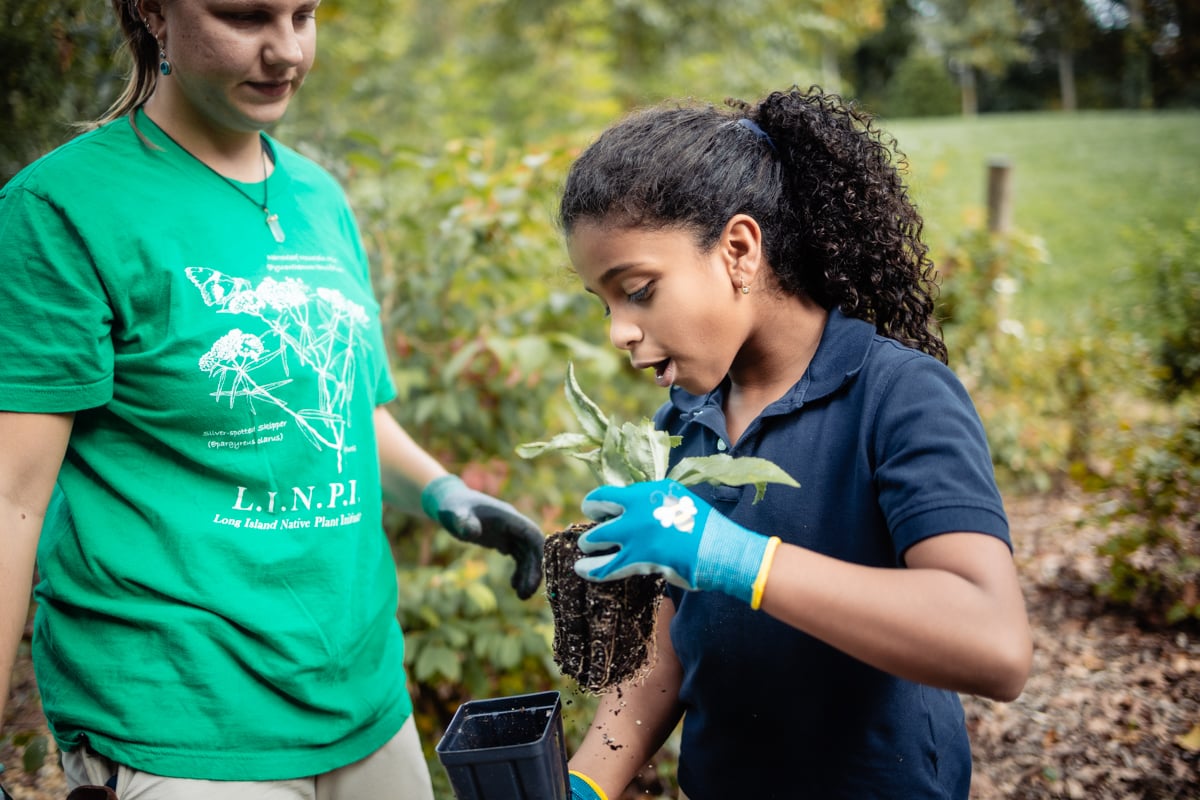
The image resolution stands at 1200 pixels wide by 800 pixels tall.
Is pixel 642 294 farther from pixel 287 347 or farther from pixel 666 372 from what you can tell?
pixel 287 347

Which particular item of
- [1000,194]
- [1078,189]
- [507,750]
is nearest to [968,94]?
[1078,189]

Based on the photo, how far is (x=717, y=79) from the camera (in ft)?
25.4

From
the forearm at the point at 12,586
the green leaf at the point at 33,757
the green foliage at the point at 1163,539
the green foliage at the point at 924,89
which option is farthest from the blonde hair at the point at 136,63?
the green foliage at the point at 924,89

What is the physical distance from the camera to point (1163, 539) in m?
3.07

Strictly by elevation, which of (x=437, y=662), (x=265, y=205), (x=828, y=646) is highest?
(x=265, y=205)

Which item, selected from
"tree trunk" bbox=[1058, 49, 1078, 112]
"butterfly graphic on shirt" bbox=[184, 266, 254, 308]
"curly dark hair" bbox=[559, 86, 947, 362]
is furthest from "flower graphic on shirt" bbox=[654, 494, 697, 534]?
"tree trunk" bbox=[1058, 49, 1078, 112]

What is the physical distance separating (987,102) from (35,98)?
21.3 m

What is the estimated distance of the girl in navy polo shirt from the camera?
105 centimetres

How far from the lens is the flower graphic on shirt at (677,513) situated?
3.68 feet

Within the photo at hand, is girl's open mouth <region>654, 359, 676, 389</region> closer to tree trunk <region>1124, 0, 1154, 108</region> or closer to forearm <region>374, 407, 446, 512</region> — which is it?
forearm <region>374, 407, 446, 512</region>

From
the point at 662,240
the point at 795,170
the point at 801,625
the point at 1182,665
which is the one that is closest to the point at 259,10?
the point at 662,240

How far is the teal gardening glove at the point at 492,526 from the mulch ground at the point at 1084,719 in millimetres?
1322

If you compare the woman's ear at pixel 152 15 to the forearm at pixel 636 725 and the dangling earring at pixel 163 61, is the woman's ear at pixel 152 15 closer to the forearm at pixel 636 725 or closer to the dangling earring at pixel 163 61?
the dangling earring at pixel 163 61

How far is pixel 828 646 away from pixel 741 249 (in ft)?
2.05
